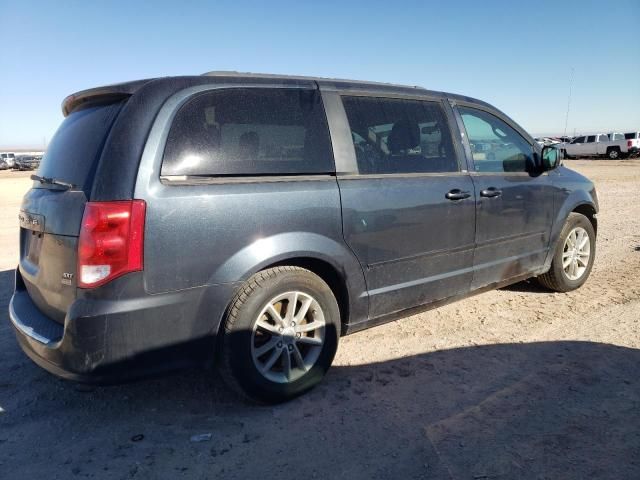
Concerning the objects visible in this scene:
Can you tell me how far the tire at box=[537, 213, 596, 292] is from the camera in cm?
457

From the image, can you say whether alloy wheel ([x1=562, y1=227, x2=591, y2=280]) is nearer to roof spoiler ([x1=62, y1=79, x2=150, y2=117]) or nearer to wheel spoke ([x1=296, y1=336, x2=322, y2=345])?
wheel spoke ([x1=296, y1=336, x2=322, y2=345])

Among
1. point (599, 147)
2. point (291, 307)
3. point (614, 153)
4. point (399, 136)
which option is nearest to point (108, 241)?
point (291, 307)

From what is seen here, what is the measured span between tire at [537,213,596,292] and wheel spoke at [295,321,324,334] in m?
2.77

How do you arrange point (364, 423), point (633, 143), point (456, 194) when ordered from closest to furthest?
point (364, 423)
point (456, 194)
point (633, 143)

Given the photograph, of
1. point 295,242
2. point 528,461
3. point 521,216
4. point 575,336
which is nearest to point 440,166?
point 521,216

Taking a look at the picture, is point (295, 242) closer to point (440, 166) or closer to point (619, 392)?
point (440, 166)

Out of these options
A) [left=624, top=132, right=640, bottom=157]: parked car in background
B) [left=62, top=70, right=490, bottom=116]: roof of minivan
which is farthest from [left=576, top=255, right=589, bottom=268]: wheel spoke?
[left=624, top=132, right=640, bottom=157]: parked car in background

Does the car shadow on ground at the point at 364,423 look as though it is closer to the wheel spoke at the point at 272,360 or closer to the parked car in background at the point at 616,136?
the wheel spoke at the point at 272,360

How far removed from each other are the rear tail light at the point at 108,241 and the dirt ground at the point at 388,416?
35.7 inches

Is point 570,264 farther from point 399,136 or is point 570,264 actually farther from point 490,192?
point 399,136

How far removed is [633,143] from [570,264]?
34489mm

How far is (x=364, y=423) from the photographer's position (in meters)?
2.62

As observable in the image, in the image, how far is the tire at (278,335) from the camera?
262cm

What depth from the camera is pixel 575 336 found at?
12.1 ft
